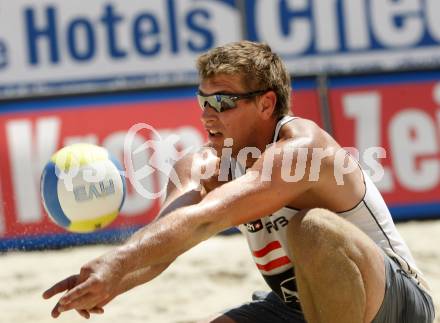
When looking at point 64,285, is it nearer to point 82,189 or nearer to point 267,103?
point 82,189

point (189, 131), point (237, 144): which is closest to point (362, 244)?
point (237, 144)

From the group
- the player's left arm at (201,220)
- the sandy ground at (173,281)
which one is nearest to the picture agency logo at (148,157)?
the sandy ground at (173,281)

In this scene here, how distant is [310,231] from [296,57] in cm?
432

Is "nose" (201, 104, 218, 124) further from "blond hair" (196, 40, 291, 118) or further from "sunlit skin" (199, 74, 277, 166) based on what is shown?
"blond hair" (196, 40, 291, 118)

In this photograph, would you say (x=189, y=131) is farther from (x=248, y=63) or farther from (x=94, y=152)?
(x=248, y=63)

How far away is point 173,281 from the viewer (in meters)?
5.39

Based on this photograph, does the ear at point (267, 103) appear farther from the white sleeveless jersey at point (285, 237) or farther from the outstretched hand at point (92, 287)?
the outstretched hand at point (92, 287)

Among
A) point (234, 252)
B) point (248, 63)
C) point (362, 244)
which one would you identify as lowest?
point (234, 252)

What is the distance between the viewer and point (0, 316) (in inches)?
194

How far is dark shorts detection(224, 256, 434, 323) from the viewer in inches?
127

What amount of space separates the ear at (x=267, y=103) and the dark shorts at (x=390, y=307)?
0.70 meters

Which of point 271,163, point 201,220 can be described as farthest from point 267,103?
point 201,220

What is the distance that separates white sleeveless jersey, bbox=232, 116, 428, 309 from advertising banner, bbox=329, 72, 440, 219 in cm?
340

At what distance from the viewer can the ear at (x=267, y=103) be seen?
3428 mm
